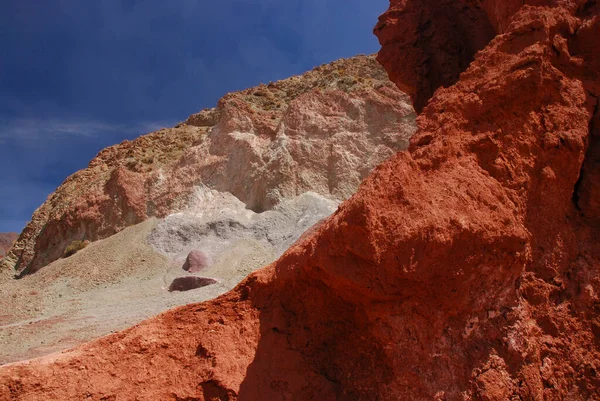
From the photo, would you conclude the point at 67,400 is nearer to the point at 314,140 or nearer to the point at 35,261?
the point at 314,140

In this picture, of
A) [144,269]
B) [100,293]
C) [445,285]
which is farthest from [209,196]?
[445,285]

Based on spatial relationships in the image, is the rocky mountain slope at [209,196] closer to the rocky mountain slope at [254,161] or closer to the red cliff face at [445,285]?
the rocky mountain slope at [254,161]

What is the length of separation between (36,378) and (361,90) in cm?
2604

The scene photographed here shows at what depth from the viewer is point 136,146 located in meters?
32.0

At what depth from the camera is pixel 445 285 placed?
3318 millimetres

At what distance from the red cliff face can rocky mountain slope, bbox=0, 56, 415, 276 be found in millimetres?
20266


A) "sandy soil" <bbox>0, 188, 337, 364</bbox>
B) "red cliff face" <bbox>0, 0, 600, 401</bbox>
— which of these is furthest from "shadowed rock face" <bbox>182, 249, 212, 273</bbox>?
"red cliff face" <bbox>0, 0, 600, 401</bbox>

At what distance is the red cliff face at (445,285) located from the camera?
3.29 m

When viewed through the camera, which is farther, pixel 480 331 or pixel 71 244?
pixel 71 244

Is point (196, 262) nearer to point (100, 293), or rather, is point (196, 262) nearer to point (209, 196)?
point (100, 293)

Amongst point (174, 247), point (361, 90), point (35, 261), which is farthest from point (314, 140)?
point (35, 261)

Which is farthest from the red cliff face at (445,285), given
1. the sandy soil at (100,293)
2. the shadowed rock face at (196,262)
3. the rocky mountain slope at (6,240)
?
the rocky mountain slope at (6,240)

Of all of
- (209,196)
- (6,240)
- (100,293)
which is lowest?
(100,293)

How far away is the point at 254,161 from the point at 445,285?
75.9 feet
